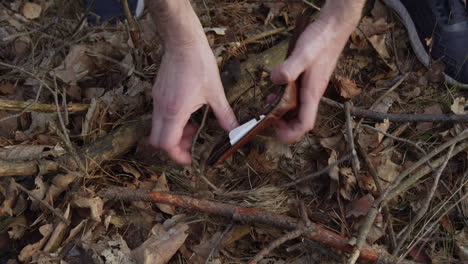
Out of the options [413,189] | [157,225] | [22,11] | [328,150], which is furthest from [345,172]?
[22,11]

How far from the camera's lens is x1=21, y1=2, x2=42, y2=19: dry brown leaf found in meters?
3.50

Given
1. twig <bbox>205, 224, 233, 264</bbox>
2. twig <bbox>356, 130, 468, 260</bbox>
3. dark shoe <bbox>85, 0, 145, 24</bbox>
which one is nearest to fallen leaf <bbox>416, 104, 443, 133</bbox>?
twig <bbox>356, 130, 468, 260</bbox>

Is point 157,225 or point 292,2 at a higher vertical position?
point 292,2

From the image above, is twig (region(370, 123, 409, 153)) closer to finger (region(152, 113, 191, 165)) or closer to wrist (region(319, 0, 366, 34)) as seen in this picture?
wrist (region(319, 0, 366, 34))

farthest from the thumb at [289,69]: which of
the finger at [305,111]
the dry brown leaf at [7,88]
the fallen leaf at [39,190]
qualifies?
the dry brown leaf at [7,88]

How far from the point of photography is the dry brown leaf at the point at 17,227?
6.77 ft

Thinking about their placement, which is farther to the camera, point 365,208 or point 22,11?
point 22,11

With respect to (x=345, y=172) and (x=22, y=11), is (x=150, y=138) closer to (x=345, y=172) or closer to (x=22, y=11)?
(x=345, y=172)

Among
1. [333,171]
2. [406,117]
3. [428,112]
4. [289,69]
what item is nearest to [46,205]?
[289,69]

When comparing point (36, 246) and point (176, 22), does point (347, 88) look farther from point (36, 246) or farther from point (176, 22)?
point (36, 246)

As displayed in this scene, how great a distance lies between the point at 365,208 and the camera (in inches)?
85.7

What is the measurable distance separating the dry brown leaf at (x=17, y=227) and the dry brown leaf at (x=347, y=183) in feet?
6.42

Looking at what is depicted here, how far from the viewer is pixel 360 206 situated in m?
2.20

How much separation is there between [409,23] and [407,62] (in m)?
0.37
